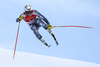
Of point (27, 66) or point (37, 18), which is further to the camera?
point (37, 18)

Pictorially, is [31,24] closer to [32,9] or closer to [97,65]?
[32,9]

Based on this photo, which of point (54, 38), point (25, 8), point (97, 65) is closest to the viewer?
point (25, 8)

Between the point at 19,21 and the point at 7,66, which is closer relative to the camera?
the point at 7,66

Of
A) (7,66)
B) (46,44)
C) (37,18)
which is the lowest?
(7,66)

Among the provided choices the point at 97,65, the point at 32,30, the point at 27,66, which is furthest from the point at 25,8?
the point at 97,65

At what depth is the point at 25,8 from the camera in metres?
7.20

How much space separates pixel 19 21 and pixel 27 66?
183cm

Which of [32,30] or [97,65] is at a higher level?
[32,30]

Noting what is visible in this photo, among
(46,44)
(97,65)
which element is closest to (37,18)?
(46,44)

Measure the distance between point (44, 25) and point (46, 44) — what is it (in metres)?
0.72

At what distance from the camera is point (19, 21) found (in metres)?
7.57

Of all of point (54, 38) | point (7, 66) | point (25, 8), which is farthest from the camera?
point (54, 38)

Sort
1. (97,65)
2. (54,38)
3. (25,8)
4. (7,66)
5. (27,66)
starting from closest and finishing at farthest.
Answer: (7,66) → (27,66) → (25,8) → (54,38) → (97,65)

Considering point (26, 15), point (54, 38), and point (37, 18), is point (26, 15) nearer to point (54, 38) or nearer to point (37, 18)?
point (37, 18)
